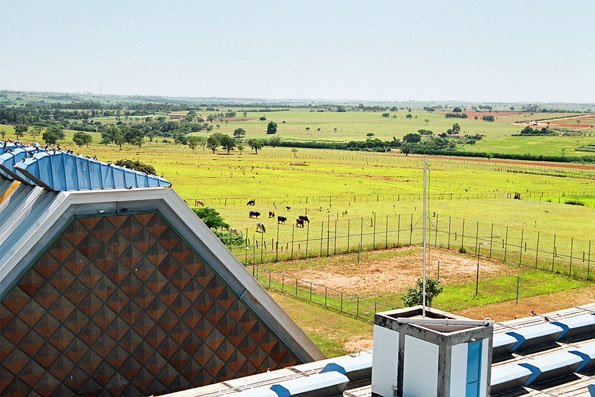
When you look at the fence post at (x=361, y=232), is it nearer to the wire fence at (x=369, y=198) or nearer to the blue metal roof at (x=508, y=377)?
the wire fence at (x=369, y=198)

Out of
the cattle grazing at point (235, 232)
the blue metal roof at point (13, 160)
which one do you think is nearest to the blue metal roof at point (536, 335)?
the blue metal roof at point (13, 160)

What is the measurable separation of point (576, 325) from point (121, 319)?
49.3ft

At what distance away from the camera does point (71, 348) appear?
23.9 m

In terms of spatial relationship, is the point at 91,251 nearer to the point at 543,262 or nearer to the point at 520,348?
the point at 520,348

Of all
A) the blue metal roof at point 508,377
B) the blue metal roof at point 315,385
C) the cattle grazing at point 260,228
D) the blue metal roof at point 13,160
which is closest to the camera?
the blue metal roof at point 315,385

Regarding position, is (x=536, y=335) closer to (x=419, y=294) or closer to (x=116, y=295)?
(x=116, y=295)

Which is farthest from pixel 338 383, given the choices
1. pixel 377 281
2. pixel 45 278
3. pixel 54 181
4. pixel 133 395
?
pixel 377 281

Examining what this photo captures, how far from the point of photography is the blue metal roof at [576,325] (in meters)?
26.8

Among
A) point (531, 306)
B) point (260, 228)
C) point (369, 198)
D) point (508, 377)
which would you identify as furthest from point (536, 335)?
point (369, 198)

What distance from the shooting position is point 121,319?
24766 millimetres

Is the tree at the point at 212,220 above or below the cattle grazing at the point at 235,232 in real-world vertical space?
above

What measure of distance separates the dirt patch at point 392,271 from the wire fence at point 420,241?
118 inches

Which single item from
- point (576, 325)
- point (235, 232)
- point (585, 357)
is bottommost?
point (235, 232)

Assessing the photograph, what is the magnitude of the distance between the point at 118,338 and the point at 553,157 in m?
185
